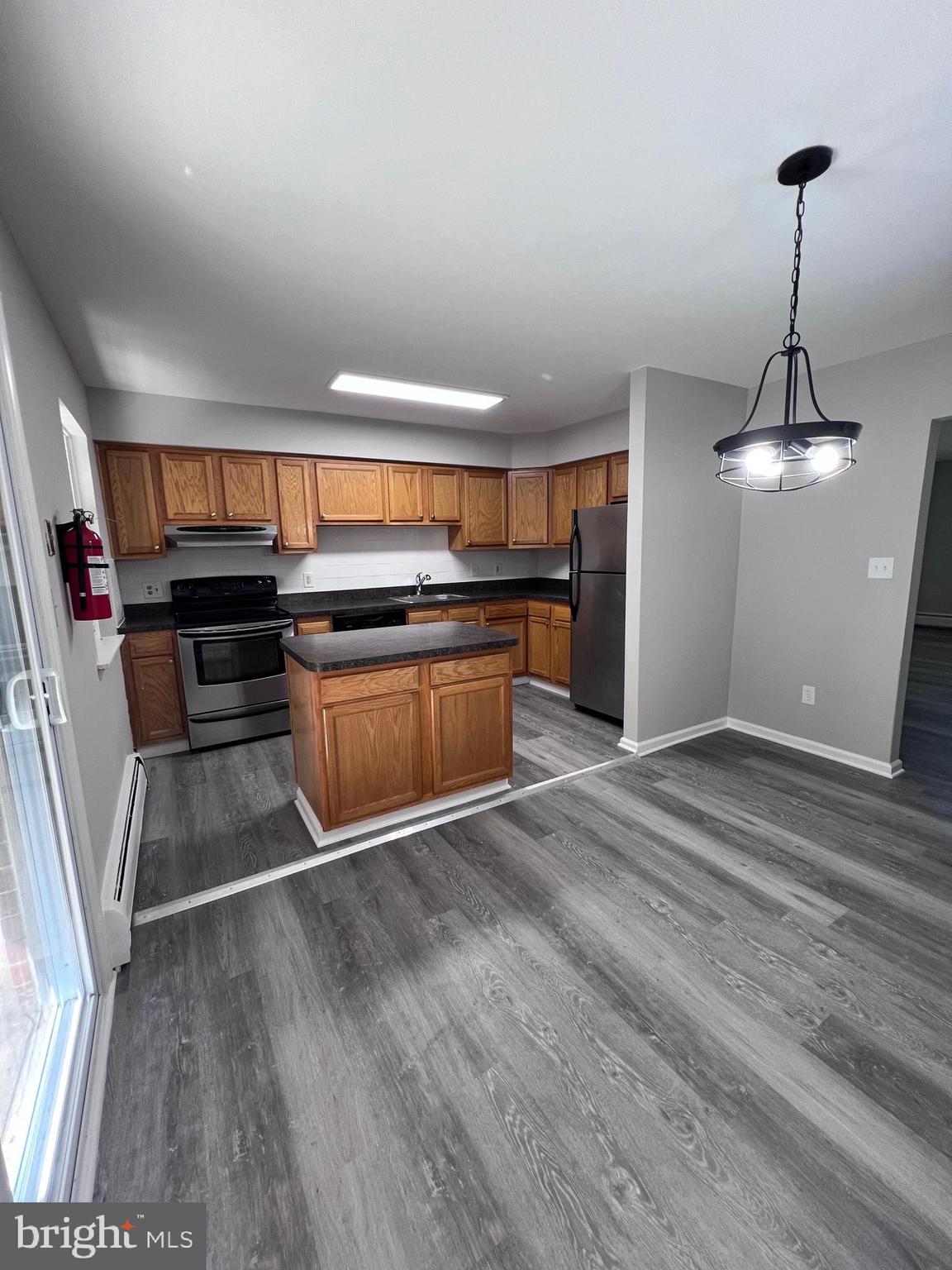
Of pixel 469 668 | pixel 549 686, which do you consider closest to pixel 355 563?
pixel 549 686

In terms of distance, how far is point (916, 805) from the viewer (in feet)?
9.20

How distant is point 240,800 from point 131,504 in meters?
2.19

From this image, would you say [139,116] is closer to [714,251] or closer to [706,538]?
[714,251]

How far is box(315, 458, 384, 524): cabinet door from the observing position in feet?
14.1

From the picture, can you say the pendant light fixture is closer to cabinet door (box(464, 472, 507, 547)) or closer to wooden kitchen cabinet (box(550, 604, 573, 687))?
wooden kitchen cabinet (box(550, 604, 573, 687))

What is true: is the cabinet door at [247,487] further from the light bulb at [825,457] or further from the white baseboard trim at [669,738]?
the light bulb at [825,457]

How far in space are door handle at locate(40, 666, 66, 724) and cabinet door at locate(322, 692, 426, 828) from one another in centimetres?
103

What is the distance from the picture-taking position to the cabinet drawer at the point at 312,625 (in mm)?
4117

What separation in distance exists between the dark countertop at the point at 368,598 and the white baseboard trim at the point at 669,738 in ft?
5.18

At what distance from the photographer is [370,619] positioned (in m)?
4.40

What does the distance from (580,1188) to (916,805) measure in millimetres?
2741

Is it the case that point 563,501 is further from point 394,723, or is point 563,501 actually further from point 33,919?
point 33,919

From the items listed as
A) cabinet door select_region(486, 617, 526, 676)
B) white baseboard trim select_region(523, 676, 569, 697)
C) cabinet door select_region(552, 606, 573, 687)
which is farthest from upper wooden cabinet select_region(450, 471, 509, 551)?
white baseboard trim select_region(523, 676, 569, 697)

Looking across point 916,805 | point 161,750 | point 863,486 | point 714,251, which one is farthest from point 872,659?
point 161,750
